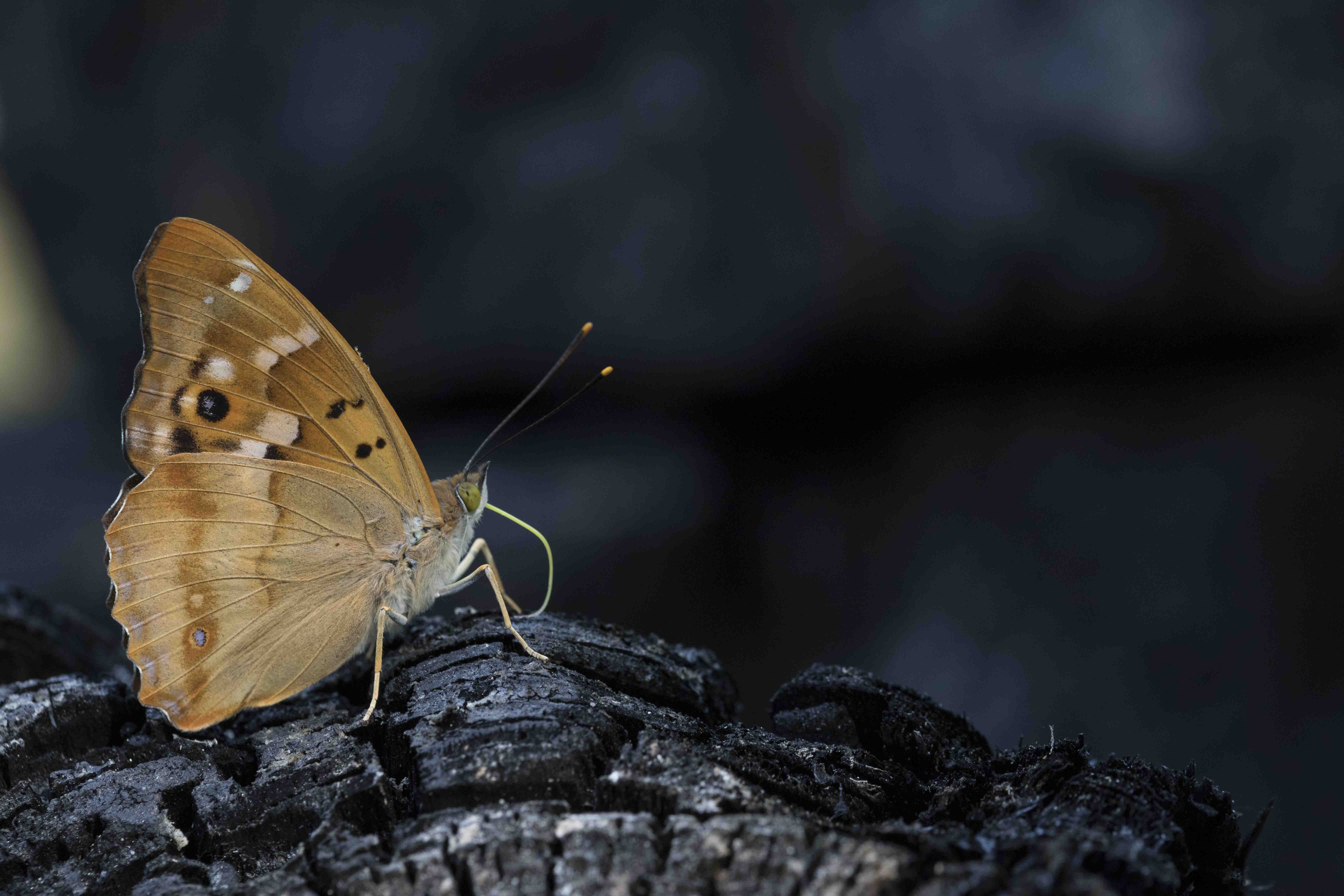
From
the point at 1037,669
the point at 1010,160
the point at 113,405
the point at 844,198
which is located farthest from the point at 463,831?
the point at 113,405

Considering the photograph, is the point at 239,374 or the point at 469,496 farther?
the point at 469,496

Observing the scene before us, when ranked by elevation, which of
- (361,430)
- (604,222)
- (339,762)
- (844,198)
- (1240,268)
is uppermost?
(1240,268)

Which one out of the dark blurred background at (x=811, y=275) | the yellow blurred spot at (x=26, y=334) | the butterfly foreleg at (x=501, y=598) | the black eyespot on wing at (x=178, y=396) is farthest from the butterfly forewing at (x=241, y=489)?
the yellow blurred spot at (x=26, y=334)

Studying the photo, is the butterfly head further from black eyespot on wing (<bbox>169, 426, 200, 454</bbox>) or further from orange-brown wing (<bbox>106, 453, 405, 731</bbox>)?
black eyespot on wing (<bbox>169, 426, 200, 454</bbox>)

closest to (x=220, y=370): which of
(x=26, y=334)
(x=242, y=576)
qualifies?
(x=242, y=576)

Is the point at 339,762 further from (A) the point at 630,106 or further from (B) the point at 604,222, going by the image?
(A) the point at 630,106

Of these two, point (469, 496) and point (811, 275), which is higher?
point (811, 275)

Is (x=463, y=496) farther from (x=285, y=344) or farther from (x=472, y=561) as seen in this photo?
(x=285, y=344)
